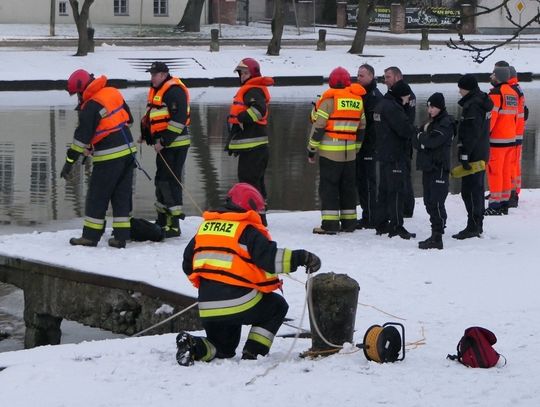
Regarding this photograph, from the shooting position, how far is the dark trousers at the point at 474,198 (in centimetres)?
1373

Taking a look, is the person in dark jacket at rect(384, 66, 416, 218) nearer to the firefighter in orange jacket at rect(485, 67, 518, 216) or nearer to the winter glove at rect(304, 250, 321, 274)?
the firefighter in orange jacket at rect(485, 67, 518, 216)

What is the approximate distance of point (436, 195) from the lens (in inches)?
519

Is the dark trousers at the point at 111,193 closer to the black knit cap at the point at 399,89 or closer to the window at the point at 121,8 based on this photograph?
the black knit cap at the point at 399,89

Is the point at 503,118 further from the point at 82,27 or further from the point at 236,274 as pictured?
the point at 82,27

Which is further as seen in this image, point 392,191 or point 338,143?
point 338,143

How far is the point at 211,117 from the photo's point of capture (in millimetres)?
29469

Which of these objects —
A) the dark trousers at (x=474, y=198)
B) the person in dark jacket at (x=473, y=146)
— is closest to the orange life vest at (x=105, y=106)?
the person in dark jacket at (x=473, y=146)

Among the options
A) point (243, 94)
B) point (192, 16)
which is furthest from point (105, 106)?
point (192, 16)

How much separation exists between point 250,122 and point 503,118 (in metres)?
3.45

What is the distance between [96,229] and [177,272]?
1655mm

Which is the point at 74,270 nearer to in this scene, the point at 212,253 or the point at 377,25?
the point at 212,253

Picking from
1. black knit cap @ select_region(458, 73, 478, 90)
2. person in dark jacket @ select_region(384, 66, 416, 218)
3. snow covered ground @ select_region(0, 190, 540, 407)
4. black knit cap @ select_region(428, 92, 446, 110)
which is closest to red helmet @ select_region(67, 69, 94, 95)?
snow covered ground @ select_region(0, 190, 540, 407)

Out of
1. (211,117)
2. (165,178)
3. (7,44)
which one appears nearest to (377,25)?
(7,44)

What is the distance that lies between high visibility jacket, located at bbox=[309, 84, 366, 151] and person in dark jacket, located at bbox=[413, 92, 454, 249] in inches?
35.9
